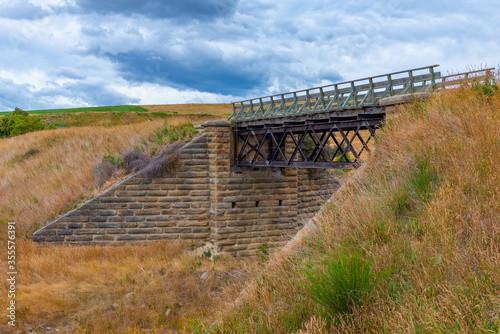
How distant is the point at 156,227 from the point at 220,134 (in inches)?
205

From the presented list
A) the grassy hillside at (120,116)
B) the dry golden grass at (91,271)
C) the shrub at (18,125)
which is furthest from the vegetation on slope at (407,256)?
the grassy hillside at (120,116)

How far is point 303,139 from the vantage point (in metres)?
16.0

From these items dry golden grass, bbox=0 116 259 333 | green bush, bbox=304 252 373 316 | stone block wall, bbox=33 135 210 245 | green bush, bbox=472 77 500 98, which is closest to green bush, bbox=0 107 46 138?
dry golden grass, bbox=0 116 259 333

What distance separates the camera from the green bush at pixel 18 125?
43525mm

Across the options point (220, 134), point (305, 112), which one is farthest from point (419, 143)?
point (220, 134)

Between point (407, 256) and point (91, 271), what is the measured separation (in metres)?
12.7

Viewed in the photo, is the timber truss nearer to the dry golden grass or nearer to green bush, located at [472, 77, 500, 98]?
green bush, located at [472, 77, 500, 98]

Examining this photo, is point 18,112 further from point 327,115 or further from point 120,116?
point 327,115

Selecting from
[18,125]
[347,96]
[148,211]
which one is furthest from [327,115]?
[18,125]

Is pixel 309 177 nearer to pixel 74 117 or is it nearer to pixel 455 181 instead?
pixel 455 181

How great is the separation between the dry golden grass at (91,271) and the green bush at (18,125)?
83.0ft

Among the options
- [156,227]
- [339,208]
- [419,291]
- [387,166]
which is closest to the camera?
[419,291]

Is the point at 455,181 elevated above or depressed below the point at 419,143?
below

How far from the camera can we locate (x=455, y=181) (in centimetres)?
533
